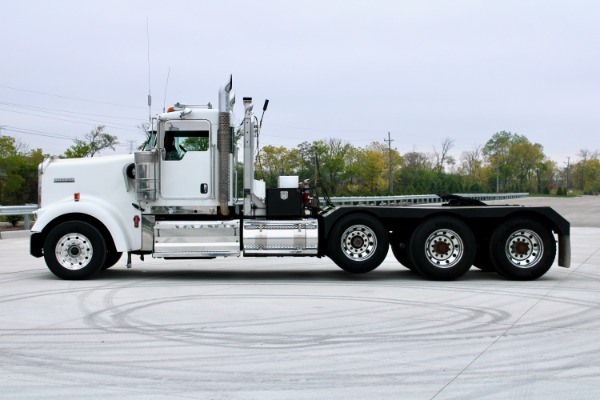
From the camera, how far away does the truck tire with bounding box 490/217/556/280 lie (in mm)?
12641

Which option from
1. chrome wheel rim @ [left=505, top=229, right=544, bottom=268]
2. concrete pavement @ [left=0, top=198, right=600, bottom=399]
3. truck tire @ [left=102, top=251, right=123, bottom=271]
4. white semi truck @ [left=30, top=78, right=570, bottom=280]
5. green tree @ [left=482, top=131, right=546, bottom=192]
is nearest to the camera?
concrete pavement @ [left=0, top=198, right=600, bottom=399]

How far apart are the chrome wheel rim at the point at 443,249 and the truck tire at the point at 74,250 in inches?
227

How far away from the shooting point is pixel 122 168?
12578mm

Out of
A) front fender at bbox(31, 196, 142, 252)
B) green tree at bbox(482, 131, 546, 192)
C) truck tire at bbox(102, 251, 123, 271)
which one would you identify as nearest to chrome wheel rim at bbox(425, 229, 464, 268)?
front fender at bbox(31, 196, 142, 252)

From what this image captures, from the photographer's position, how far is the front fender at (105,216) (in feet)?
40.2

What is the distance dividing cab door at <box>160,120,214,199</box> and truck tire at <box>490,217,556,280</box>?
5259 millimetres

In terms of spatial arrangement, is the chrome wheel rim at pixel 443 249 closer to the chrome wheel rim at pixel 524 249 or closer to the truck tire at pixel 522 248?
the truck tire at pixel 522 248

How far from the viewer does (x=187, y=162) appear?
41.1ft

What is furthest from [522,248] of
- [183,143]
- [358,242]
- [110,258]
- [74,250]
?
[74,250]

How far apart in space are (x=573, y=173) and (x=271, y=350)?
185223 mm

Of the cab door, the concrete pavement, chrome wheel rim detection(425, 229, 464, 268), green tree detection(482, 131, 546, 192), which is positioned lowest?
the concrete pavement

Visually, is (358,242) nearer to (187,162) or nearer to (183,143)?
(187,162)

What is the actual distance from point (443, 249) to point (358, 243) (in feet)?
5.08

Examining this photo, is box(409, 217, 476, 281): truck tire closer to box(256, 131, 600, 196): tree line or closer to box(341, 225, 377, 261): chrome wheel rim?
box(341, 225, 377, 261): chrome wheel rim
